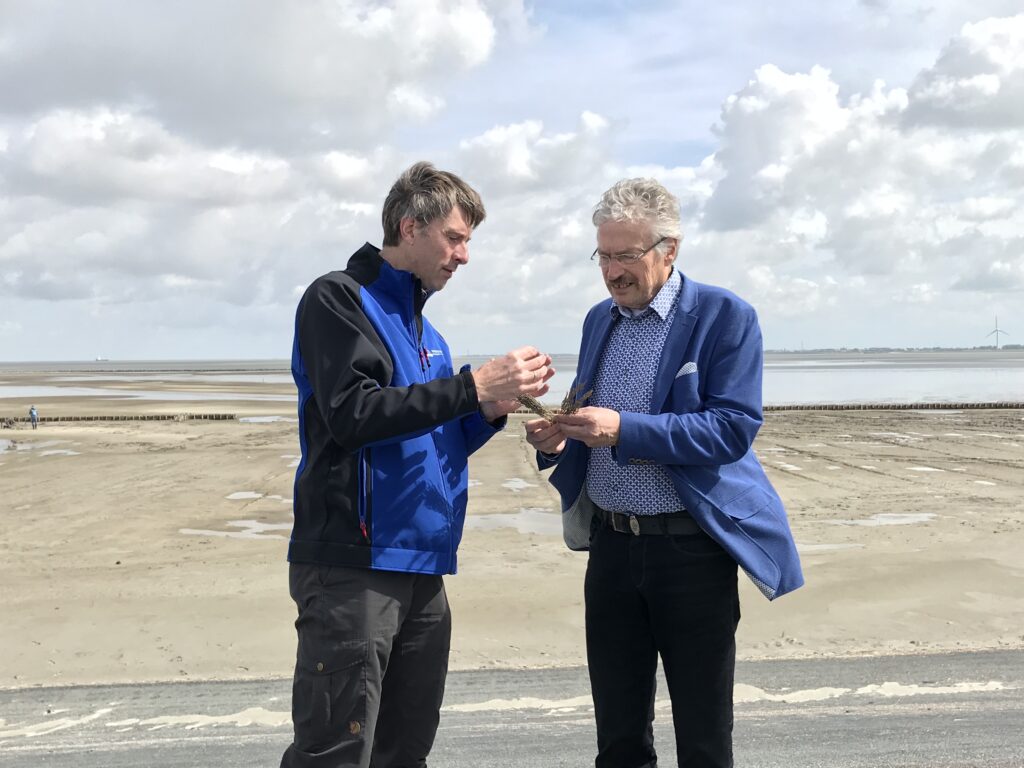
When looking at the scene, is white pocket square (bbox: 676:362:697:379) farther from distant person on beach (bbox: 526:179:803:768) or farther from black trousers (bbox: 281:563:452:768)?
black trousers (bbox: 281:563:452:768)

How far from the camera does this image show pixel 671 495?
2904 mm

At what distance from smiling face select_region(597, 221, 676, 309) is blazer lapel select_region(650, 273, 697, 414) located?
5.3 inches

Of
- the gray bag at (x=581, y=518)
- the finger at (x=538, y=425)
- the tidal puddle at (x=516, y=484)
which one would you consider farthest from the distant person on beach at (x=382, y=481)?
the tidal puddle at (x=516, y=484)

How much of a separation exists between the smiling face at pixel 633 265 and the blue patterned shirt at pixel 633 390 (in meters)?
0.07

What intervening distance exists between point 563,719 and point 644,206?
113 inches

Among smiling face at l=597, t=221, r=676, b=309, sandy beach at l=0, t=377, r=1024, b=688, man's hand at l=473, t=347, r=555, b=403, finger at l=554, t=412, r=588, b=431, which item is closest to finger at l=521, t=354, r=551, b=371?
man's hand at l=473, t=347, r=555, b=403

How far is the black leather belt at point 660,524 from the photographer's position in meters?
2.88

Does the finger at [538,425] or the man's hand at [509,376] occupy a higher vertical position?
the man's hand at [509,376]

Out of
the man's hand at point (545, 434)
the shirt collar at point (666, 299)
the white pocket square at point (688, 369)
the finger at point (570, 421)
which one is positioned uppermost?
the shirt collar at point (666, 299)

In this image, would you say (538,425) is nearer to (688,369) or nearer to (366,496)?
(688,369)

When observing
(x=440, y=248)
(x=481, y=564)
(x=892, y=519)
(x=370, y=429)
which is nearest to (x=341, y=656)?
(x=370, y=429)

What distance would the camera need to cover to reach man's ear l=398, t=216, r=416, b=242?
2758 mm

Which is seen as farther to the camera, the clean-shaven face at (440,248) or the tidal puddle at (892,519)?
the tidal puddle at (892,519)

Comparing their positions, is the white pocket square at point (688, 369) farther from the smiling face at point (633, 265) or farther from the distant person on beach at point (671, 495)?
the smiling face at point (633, 265)
